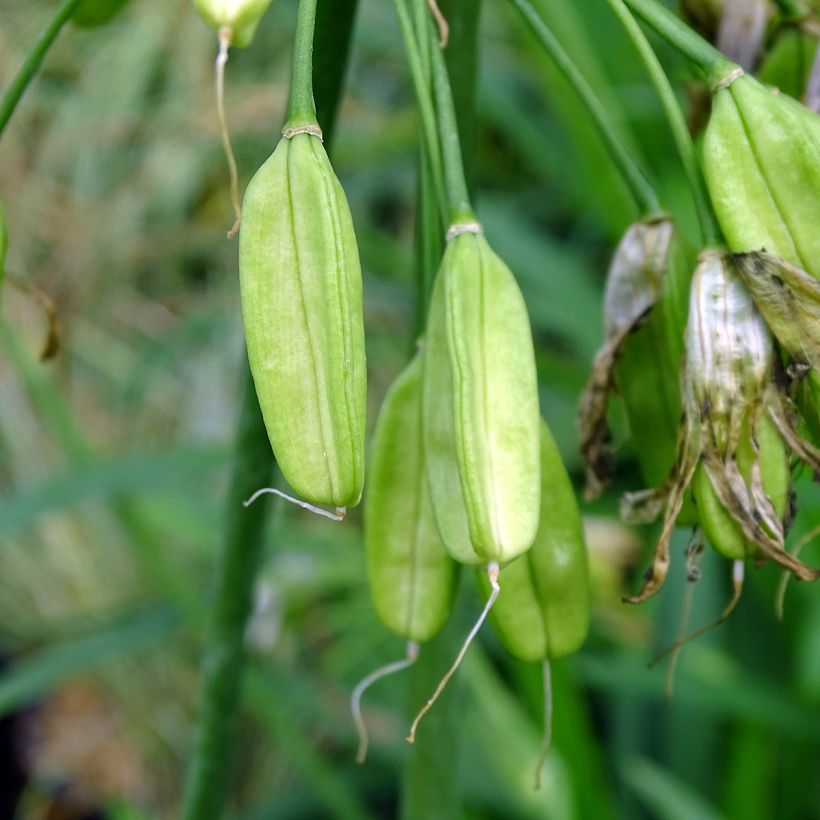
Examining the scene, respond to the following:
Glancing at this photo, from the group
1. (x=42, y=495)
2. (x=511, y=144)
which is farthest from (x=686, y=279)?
(x=511, y=144)

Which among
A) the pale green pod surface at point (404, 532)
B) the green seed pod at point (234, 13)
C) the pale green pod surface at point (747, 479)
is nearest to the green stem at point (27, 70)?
the green seed pod at point (234, 13)

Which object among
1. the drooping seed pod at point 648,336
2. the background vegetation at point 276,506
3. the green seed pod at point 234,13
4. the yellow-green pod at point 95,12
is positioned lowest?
the background vegetation at point 276,506

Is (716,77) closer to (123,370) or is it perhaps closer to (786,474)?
(786,474)

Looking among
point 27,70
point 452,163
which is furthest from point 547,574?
point 27,70

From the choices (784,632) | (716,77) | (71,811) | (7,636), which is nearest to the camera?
(716,77)

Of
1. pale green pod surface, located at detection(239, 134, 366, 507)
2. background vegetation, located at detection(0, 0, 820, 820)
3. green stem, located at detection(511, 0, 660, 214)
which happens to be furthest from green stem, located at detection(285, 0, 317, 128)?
background vegetation, located at detection(0, 0, 820, 820)

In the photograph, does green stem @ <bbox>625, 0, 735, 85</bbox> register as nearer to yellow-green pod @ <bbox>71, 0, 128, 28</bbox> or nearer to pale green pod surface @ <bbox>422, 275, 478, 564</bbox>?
pale green pod surface @ <bbox>422, 275, 478, 564</bbox>

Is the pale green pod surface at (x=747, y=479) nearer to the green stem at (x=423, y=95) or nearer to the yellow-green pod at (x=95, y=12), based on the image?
the green stem at (x=423, y=95)
